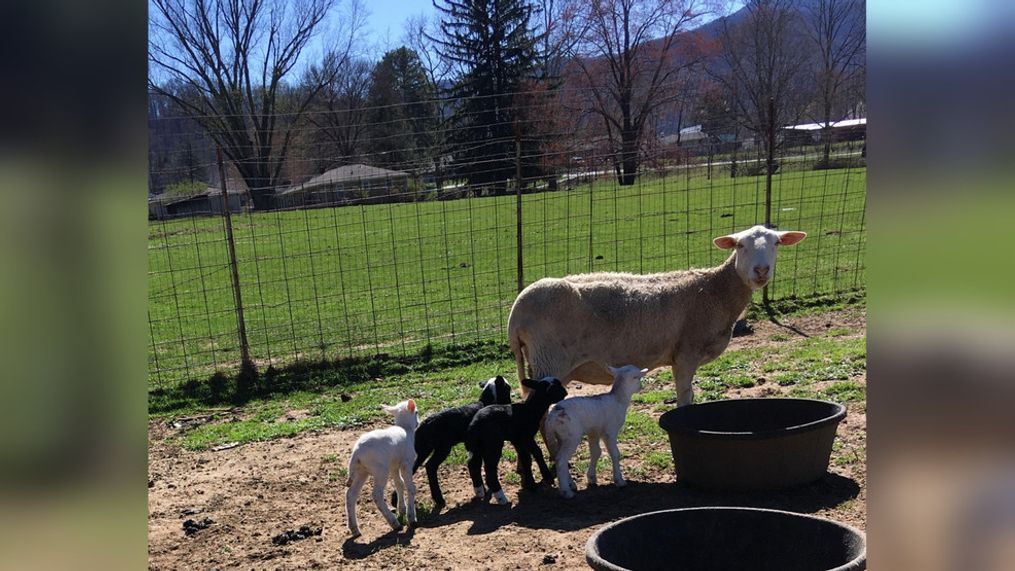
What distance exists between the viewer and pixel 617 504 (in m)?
6.15

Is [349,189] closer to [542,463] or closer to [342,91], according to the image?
[542,463]

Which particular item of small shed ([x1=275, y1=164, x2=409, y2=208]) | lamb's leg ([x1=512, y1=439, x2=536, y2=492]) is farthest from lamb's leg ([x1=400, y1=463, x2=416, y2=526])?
small shed ([x1=275, y1=164, x2=409, y2=208])

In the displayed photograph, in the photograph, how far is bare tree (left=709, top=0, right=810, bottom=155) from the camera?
38334mm

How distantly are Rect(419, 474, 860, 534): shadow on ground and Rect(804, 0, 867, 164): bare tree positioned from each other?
2583 cm

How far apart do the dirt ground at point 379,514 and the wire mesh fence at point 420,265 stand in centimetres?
357

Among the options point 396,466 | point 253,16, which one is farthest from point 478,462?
point 253,16

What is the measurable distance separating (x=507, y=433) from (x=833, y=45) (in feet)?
123

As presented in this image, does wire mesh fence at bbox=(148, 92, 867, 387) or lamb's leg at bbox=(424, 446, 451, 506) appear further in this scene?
wire mesh fence at bbox=(148, 92, 867, 387)

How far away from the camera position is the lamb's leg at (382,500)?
5664 mm

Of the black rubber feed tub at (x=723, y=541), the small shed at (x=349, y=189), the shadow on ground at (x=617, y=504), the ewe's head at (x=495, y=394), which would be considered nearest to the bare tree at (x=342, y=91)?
the small shed at (x=349, y=189)

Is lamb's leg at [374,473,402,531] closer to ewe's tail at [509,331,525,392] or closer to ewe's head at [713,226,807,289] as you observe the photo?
ewe's tail at [509,331,525,392]
